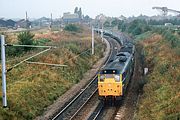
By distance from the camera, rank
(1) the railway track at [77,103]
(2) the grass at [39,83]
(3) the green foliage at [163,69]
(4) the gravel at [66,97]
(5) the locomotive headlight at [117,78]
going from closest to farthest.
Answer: (2) the grass at [39,83], (1) the railway track at [77,103], (4) the gravel at [66,97], (5) the locomotive headlight at [117,78], (3) the green foliage at [163,69]

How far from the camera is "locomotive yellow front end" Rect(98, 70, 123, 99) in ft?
83.4

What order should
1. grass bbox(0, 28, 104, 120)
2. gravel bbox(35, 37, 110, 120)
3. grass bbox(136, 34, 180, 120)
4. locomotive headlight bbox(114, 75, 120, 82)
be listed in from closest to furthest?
grass bbox(136, 34, 180, 120)
grass bbox(0, 28, 104, 120)
gravel bbox(35, 37, 110, 120)
locomotive headlight bbox(114, 75, 120, 82)

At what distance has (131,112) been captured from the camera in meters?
24.9

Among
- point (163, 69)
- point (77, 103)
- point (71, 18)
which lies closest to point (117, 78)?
point (77, 103)

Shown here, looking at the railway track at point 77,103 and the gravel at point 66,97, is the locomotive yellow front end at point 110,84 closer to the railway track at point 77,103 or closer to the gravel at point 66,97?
the railway track at point 77,103

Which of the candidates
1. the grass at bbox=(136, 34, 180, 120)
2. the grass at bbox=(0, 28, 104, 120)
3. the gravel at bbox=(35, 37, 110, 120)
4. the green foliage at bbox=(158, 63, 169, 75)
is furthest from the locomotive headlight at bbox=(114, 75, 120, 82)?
the green foliage at bbox=(158, 63, 169, 75)

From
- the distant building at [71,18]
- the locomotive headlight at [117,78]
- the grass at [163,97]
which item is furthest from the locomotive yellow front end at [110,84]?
the distant building at [71,18]

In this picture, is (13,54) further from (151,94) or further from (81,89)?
(151,94)

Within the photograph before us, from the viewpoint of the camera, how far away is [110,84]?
2545 cm

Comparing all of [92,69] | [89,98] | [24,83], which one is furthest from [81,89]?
[92,69]

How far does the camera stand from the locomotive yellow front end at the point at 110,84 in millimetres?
25406

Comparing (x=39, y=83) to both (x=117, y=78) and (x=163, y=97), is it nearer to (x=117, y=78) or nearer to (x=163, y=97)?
(x=117, y=78)

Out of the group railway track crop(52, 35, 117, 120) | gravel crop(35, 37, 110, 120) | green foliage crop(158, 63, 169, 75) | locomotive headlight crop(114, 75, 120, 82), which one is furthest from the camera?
green foliage crop(158, 63, 169, 75)

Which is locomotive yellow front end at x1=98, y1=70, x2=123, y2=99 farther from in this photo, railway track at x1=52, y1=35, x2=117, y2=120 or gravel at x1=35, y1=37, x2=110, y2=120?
gravel at x1=35, y1=37, x2=110, y2=120
